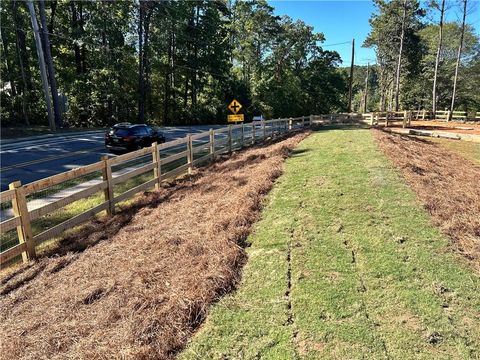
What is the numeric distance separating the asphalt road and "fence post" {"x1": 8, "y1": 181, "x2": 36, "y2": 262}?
584 centimetres

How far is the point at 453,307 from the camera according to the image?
11.4 feet

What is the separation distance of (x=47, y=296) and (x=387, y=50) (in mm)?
56513

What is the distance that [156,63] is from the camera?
1654 inches

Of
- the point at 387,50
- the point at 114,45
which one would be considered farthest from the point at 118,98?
the point at 387,50

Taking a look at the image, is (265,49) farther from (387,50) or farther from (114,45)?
(114,45)

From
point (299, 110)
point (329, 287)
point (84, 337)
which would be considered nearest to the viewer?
point (84, 337)

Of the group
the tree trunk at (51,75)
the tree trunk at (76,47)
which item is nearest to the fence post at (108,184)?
the tree trunk at (51,75)

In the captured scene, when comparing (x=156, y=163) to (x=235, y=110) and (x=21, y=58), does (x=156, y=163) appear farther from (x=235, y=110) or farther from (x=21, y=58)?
(x=21, y=58)

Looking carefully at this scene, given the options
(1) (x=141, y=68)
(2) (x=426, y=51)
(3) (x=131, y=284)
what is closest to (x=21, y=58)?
(1) (x=141, y=68)

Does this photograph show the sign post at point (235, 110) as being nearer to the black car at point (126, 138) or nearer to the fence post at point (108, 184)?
the black car at point (126, 138)

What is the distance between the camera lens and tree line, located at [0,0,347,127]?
103 ft

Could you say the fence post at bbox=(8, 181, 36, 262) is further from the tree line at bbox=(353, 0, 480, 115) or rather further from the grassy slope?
the tree line at bbox=(353, 0, 480, 115)

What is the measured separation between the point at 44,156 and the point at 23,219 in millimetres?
11412

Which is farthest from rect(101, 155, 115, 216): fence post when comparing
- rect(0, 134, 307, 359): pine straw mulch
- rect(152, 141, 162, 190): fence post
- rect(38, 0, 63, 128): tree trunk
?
rect(38, 0, 63, 128): tree trunk
